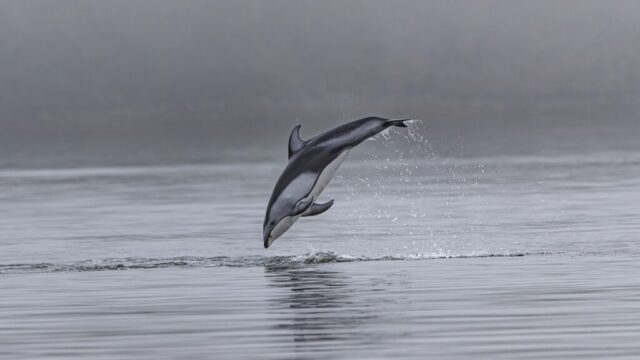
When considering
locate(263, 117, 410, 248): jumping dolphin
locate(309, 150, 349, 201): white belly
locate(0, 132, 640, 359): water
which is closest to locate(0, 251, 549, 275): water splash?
locate(0, 132, 640, 359): water

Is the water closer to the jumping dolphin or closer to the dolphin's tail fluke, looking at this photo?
the jumping dolphin

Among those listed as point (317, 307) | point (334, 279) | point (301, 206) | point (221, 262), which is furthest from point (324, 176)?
point (317, 307)

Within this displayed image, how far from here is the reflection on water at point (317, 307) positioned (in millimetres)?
24781

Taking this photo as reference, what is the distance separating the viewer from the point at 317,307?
2811 centimetres

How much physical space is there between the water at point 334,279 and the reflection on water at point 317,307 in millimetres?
48

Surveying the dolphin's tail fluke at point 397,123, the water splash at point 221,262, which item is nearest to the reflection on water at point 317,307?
the water splash at point 221,262

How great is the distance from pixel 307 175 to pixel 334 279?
2164 millimetres

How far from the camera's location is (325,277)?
110 feet

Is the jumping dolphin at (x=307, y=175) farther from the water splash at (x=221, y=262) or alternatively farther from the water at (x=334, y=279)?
the water splash at (x=221, y=262)

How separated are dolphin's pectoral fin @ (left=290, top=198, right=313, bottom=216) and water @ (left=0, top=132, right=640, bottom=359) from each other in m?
1.27

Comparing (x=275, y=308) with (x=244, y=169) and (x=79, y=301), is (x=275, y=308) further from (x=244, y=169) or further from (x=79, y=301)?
(x=244, y=169)

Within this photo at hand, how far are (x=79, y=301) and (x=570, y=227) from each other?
19.7 m

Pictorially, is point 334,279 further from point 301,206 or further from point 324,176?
point 324,176

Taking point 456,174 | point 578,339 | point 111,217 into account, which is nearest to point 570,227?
point 111,217
